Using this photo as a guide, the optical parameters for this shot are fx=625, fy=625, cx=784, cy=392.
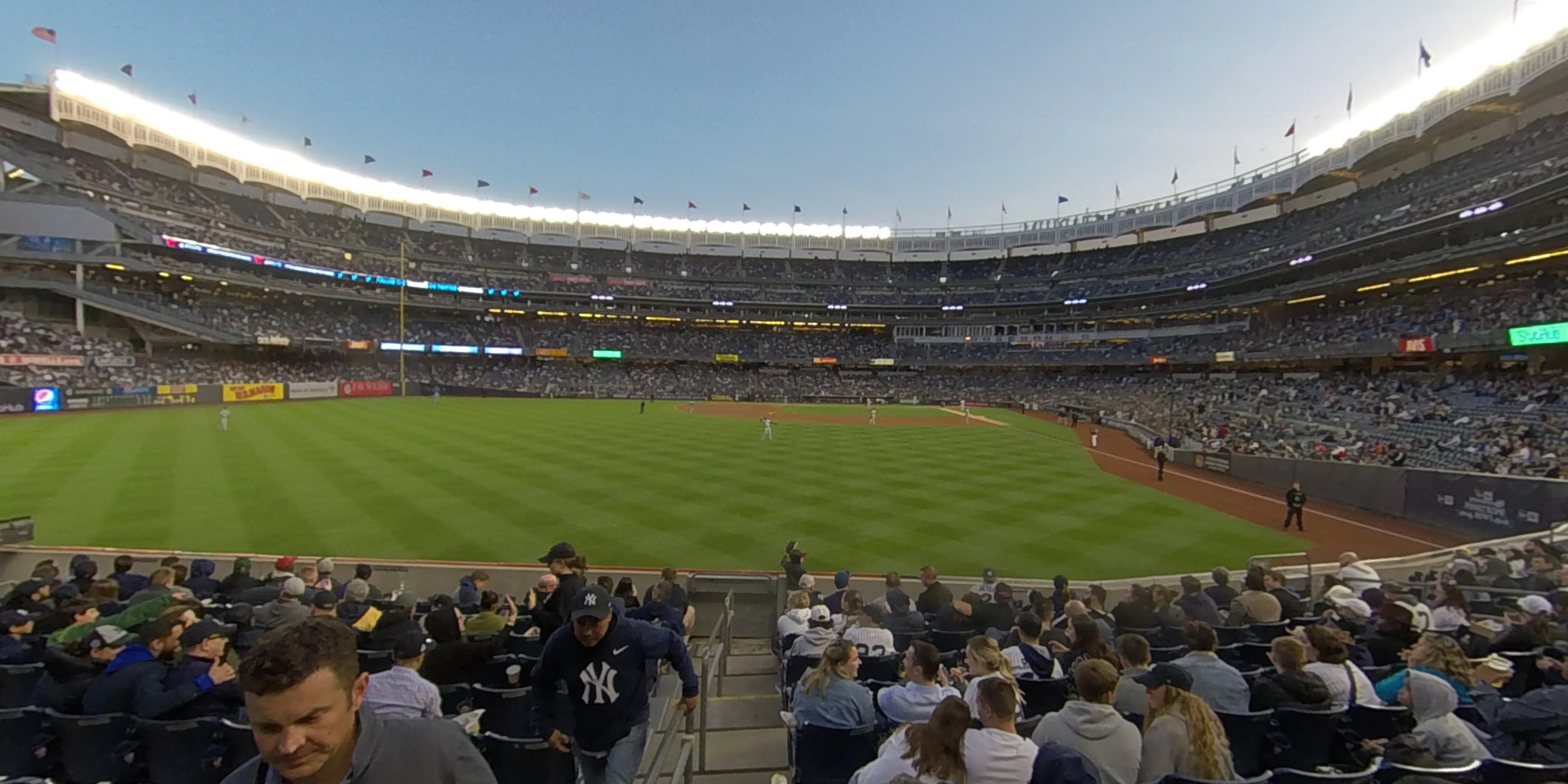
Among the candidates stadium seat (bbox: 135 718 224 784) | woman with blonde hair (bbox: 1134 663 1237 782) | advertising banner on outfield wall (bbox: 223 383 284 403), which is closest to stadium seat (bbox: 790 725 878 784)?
woman with blonde hair (bbox: 1134 663 1237 782)

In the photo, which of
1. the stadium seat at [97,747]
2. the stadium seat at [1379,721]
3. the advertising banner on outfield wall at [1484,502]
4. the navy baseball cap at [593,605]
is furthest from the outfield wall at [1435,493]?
the stadium seat at [97,747]

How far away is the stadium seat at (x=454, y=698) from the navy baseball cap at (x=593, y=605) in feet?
7.74

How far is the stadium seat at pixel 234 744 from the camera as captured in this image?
482cm

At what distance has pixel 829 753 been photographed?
4988 millimetres

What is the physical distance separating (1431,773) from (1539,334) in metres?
38.5

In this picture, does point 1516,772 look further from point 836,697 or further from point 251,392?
point 251,392

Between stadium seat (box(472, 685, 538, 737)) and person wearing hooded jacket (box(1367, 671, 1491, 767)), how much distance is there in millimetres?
7340

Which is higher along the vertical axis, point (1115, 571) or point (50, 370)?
point (50, 370)

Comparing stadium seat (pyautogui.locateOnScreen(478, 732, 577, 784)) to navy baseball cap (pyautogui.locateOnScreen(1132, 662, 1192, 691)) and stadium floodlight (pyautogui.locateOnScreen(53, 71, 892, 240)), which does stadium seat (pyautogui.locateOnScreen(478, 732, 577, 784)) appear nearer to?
navy baseball cap (pyautogui.locateOnScreen(1132, 662, 1192, 691))

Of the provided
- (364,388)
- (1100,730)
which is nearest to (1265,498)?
(1100,730)

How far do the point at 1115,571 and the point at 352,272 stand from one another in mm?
80133

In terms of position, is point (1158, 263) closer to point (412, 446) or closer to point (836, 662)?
point (412, 446)

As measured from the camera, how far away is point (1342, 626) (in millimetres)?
8117

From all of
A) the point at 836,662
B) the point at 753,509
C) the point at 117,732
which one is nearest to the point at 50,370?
the point at 753,509
